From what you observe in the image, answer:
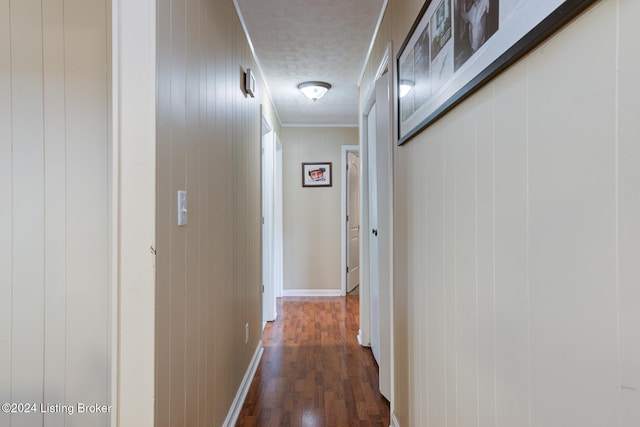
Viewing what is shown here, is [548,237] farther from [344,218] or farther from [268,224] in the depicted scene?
[344,218]

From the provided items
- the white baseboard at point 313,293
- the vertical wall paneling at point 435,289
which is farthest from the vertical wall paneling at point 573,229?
the white baseboard at point 313,293

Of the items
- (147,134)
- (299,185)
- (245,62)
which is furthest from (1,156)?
(299,185)

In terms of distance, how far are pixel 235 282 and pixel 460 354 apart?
142cm

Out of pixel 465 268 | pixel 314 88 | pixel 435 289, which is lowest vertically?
pixel 435 289

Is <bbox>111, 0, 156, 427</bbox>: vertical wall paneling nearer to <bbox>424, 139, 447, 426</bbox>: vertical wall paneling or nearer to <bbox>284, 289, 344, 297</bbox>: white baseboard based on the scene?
<bbox>424, 139, 447, 426</bbox>: vertical wall paneling

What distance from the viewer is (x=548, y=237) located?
0.59m

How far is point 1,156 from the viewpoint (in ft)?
3.88

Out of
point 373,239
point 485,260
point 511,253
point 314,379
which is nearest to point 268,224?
point 373,239

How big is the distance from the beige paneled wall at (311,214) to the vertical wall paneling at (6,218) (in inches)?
143

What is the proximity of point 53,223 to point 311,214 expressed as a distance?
369cm

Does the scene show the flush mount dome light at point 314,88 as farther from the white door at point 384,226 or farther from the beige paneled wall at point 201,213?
the white door at point 384,226

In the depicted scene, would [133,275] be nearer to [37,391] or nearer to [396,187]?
[37,391]

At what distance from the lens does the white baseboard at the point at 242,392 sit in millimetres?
1820

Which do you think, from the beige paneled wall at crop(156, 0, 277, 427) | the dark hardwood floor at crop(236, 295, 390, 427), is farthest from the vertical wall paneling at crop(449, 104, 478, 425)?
the dark hardwood floor at crop(236, 295, 390, 427)
